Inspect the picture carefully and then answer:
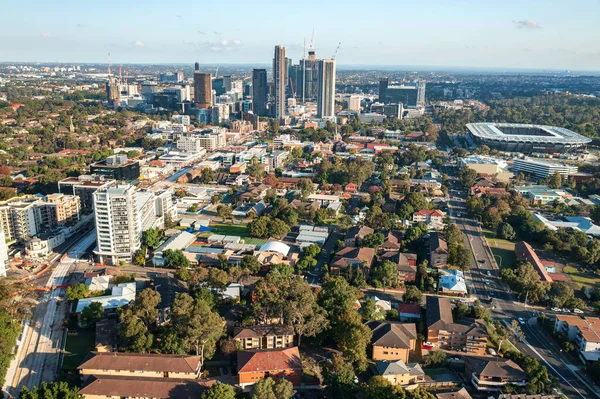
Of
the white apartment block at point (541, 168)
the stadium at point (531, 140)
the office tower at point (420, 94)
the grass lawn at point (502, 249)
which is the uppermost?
the office tower at point (420, 94)

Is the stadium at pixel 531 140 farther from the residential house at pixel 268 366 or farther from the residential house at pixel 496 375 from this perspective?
the residential house at pixel 268 366

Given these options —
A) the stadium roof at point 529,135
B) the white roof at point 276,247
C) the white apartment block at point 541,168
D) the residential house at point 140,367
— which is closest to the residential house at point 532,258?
the white roof at point 276,247

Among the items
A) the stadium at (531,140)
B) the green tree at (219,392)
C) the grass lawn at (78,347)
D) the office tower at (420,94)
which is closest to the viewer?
the green tree at (219,392)

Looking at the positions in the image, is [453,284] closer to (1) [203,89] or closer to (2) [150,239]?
(2) [150,239]

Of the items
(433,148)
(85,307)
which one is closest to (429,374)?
(85,307)

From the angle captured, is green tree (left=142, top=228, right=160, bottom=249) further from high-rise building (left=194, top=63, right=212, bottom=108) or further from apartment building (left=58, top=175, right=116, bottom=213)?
high-rise building (left=194, top=63, right=212, bottom=108)

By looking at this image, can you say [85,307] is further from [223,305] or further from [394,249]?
[394,249]
